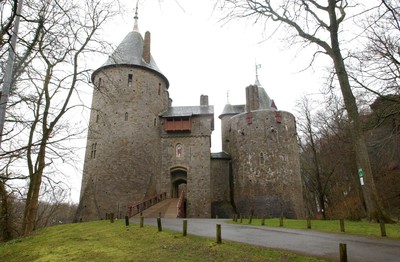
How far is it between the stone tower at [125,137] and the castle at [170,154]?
8 cm

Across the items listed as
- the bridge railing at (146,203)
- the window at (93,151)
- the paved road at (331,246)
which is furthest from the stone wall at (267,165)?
the paved road at (331,246)

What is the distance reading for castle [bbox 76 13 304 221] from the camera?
24.3 m

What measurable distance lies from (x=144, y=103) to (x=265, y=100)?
46.2ft

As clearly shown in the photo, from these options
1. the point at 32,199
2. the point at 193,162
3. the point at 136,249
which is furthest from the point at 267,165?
the point at 136,249

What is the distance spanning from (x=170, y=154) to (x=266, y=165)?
8.77 m

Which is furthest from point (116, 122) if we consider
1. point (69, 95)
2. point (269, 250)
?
point (269, 250)

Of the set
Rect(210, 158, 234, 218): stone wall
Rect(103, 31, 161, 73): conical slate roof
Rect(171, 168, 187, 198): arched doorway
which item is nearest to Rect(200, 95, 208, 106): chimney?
Rect(103, 31, 161, 73): conical slate roof

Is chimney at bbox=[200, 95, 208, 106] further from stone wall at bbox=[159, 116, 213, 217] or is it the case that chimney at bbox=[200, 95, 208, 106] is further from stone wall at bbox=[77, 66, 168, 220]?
stone wall at bbox=[77, 66, 168, 220]

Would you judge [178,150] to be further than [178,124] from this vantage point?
A: No

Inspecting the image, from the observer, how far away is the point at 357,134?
12.6 metres

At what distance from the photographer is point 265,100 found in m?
33.9

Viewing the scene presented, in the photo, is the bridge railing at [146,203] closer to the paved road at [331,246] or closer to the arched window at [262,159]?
the arched window at [262,159]

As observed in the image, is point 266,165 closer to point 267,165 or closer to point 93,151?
point 267,165

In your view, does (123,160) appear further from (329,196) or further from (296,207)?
(329,196)
